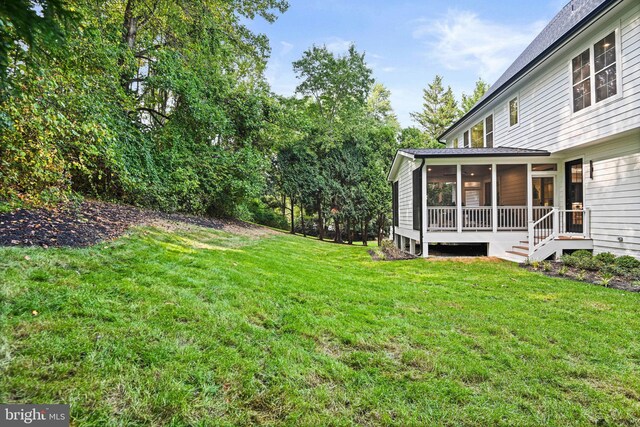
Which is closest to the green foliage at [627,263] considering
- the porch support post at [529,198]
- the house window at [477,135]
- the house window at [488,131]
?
the porch support post at [529,198]

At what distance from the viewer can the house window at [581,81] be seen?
784 cm

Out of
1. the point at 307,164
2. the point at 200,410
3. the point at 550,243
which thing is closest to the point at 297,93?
the point at 307,164

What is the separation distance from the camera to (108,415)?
5.48ft

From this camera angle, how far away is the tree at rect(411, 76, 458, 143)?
3641cm

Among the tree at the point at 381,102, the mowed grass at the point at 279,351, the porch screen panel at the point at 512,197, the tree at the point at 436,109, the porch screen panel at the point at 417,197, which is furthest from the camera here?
the tree at the point at 381,102

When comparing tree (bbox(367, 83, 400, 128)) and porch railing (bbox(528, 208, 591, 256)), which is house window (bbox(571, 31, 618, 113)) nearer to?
porch railing (bbox(528, 208, 591, 256))

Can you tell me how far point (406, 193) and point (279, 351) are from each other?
10935 mm

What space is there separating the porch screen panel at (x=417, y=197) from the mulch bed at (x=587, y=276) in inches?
131

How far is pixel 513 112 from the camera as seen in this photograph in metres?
11.7

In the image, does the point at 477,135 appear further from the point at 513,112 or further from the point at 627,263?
the point at 627,263

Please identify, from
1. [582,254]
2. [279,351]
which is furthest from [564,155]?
[279,351]

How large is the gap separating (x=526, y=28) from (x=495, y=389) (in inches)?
870

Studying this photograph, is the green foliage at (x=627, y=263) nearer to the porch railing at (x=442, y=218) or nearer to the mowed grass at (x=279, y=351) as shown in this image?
the mowed grass at (x=279, y=351)

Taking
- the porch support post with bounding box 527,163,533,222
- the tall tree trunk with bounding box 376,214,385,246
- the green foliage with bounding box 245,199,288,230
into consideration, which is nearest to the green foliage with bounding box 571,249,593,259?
the porch support post with bounding box 527,163,533,222
